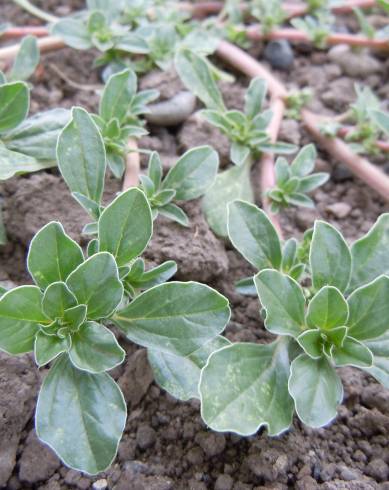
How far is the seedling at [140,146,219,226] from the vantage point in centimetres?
153

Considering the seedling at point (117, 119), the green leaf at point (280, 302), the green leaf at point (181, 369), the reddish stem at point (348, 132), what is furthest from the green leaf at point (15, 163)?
the reddish stem at point (348, 132)

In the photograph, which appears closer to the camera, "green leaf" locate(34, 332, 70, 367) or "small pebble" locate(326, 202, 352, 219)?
"green leaf" locate(34, 332, 70, 367)

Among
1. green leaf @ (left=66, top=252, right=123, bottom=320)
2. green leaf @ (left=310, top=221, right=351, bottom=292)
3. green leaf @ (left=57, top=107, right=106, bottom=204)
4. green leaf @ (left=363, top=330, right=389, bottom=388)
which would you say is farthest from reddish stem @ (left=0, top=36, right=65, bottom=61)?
green leaf @ (left=363, top=330, right=389, bottom=388)

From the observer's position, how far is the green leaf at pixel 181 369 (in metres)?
1.31

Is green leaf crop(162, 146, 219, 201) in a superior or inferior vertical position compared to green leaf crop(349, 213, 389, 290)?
inferior

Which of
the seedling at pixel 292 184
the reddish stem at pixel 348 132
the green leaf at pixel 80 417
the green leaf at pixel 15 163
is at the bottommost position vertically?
the green leaf at pixel 80 417

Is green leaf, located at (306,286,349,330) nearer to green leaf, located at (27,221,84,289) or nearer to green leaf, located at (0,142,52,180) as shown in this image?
green leaf, located at (27,221,84,289)

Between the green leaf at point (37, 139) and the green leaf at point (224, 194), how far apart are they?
1.40 feet

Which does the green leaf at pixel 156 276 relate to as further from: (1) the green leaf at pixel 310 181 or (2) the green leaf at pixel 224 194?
(1) the green leaf at pixel 310 181

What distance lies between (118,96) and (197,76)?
0.31 meters

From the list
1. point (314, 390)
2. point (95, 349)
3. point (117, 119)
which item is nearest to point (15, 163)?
point (117, 119)

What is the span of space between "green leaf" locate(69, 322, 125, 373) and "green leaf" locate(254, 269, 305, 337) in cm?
31

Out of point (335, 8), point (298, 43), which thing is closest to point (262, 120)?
point (298, 43)

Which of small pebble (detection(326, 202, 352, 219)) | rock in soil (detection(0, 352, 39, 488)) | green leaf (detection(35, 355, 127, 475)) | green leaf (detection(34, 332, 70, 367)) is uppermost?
small pebble (detection(326, 202, 352, 219))
